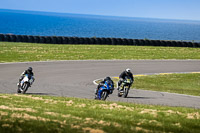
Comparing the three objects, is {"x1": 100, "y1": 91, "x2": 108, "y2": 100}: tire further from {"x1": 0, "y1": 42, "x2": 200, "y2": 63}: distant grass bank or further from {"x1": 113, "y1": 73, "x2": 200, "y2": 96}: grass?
{"x1": 0, "y1": 42, "x2": 200, "y2": 63}: distant grass bank

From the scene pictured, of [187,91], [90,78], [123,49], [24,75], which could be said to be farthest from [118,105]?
[123,49]

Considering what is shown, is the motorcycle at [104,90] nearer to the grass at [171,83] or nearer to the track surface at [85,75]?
the track surface at [85,75]

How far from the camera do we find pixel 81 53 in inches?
1545

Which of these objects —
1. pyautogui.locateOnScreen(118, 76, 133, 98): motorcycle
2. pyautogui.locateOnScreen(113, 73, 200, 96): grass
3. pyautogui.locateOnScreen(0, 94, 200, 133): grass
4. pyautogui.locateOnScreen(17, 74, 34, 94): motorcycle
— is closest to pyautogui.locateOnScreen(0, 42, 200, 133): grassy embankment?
pyautogui.locateOnScreen(0, 94, 200, 133): grass

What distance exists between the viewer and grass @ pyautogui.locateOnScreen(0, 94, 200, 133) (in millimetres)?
8764

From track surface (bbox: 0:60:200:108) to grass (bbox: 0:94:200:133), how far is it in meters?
4.73

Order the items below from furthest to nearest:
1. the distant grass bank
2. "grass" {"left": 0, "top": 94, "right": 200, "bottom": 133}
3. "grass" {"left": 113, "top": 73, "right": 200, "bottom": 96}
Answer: the distant grass bank → "grass" {"left": 113, "top": 73, "right": 200, "bottom": 96} → "grass" {"left": 0, "top": 94, "right": 200, "bottom": 133}

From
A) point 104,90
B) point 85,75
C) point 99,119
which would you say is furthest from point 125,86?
point 99,119

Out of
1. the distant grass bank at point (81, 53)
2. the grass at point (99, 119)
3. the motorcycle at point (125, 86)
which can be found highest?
the distant grass bank at point (81, 53)

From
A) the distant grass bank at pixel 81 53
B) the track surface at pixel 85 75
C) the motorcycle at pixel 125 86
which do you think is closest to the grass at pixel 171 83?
the track surface at pixel 85 75

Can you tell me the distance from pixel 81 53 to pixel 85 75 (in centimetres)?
1288

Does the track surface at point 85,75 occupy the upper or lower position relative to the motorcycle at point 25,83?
upper

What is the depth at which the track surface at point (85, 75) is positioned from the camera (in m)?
18.7

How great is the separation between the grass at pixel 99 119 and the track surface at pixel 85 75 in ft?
15.5
